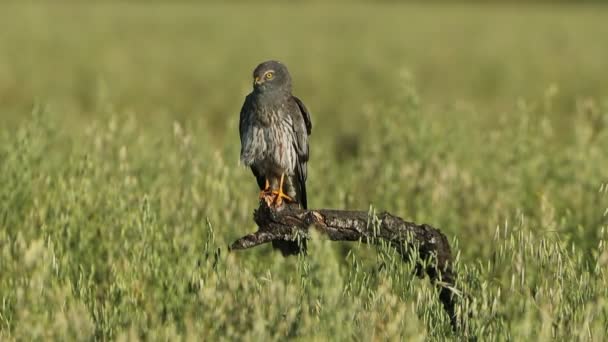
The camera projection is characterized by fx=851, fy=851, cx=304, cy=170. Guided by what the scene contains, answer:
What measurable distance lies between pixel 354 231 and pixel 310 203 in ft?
10.4

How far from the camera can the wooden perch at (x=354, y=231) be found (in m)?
4.90

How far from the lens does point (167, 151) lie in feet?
29.3

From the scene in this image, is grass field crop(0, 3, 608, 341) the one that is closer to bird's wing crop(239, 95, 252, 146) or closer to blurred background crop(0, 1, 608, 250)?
blurred background crop(0, 1, 608, 250)

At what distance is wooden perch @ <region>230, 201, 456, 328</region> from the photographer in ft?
16.1

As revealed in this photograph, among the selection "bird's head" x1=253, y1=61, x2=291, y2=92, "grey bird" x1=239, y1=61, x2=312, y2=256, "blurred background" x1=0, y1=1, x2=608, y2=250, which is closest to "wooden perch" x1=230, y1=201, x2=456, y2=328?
"grey bird" x1=239, y1=61, x2=312, y2=256

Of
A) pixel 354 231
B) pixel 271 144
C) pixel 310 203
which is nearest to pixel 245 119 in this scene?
pixel 271 144

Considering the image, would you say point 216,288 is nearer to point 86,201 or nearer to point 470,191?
point 86,201

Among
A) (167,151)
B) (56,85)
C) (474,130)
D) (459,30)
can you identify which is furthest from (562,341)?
(459,30)

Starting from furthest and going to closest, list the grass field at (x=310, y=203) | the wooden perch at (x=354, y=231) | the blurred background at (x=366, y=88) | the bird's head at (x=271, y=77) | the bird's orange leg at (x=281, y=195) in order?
the blurred background at (x=366, y=88) < the bird's orange leg at (x=281, y=195) < the bird's head at (x=271, y=77) < the wooden perch at (x=354, y=231) < the grass field at (x=310, y=203)

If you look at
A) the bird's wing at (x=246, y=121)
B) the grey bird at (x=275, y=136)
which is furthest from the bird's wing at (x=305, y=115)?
the bird's wing at (x=246, y=121)

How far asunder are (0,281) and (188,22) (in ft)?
98.6

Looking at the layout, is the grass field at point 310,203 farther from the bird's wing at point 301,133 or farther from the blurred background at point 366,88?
the bird's wing at point 301,133

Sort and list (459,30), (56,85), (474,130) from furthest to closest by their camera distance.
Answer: (459,30)
(56,85)
(474,130)

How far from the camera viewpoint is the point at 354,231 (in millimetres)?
4941
